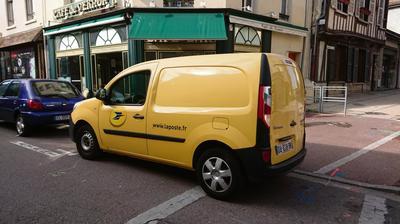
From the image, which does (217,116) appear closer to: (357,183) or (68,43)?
(357,183)

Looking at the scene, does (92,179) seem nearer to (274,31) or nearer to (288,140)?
(288,140)

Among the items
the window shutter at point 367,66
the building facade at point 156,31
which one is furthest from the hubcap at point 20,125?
the window shutter at point 367,66

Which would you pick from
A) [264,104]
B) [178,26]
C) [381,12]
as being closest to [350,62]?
[381,12]

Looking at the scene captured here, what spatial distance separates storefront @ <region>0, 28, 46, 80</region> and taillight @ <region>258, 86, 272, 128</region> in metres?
15.7

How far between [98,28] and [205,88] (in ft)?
35.1

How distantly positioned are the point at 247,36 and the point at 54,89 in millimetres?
7453

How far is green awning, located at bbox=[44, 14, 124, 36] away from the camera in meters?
12.5

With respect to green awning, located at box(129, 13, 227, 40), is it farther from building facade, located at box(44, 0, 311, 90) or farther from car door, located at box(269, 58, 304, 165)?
car door, located at box(269, 58, 304, 165)

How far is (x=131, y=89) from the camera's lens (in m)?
5.41

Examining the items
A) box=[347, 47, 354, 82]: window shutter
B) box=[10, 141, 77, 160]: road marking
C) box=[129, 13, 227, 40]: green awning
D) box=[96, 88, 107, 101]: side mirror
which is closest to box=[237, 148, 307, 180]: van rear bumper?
box=[96, 88, 107, 101]: side mirror

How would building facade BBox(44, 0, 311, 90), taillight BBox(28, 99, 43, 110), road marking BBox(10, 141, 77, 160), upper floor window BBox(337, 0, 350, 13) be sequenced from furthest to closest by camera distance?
upper floor window BBox(337, 0, 350, 13) → building facade BBox(44, 0, 311, 90) → taillight BBox(28, 99, 43, 110) → road marking BBox(10, 141, 77, 160)

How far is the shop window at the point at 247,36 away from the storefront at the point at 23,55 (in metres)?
10.3


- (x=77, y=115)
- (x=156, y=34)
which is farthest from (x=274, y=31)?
(x=77, y=115)

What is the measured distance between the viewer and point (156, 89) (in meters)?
4.87
